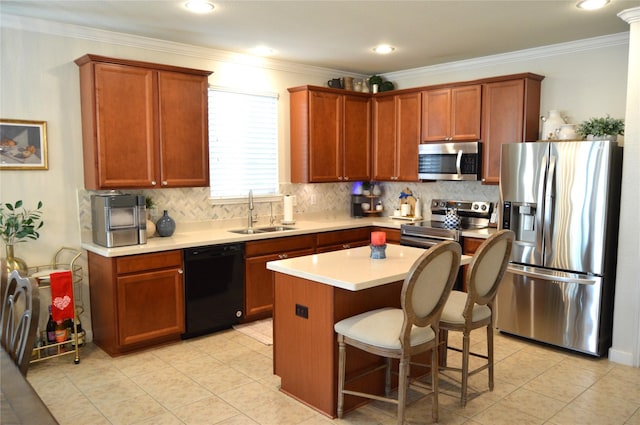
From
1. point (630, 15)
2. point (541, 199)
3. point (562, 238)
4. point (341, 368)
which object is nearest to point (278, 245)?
point (341, 368)

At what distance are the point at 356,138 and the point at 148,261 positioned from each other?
2822 millimetres

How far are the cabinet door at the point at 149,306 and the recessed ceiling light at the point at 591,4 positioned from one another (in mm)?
3588

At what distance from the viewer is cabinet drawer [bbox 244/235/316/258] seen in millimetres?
4564

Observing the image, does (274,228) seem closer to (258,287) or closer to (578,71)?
(258,287)

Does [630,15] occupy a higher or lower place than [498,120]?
higher

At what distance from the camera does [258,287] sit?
4.66 meters

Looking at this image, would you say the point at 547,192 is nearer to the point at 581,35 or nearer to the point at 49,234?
the point at 581,35

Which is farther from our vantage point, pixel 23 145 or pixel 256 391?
pixel 23 145

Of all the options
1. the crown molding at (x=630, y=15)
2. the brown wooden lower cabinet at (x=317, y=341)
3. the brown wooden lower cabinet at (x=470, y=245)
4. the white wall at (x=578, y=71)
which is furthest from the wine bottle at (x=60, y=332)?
the crown molding at (x=630, y=15)

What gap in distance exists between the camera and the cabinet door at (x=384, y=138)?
5.69 m

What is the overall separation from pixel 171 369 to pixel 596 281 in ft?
10.7

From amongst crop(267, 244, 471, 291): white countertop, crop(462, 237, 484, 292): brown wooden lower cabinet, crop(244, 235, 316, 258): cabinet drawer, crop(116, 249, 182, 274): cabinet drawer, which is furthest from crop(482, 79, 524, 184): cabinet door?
crop(116, 249, 182, 274): cabinet drawer

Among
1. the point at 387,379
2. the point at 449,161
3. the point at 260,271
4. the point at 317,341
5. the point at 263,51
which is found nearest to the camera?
the point at 317,341

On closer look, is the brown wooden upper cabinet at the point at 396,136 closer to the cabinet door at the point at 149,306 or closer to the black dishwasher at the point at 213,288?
the black dishwasher at the point at 213,288
